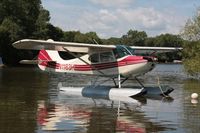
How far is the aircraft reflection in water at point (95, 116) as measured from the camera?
32.4 ft

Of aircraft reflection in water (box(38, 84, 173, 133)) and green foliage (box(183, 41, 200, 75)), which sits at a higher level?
green foliage (box(183, 41, 200, 75))

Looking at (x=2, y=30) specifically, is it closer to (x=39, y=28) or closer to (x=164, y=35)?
(x=39, y=28)

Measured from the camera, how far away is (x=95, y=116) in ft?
38.9

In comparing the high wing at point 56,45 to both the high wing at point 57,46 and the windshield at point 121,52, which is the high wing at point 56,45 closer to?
the high wing at point 57,46

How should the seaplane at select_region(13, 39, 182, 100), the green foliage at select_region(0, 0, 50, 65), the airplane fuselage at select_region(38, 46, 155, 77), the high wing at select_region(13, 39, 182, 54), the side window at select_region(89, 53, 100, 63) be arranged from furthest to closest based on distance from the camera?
the green foliage at select_region(0, 0, 50, 65) < the side window at select_region(89, 53, 100, 63) < the high wing at select_region(13, 39, 182, 54) < the airplane fuselage at select_region(38, 46, 155, 77) < the seaplane at select_region(13, 39, 182, 100)

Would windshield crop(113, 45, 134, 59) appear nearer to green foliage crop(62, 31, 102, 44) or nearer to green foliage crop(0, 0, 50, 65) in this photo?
green foliage crop(0, 0, 50, 65)

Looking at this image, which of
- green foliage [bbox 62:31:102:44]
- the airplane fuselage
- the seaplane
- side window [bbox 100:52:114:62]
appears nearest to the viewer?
the seaplane

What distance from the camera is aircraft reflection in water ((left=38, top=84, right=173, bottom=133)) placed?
9867 millimetres

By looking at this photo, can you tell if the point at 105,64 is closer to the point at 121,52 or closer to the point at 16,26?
the point at 121,52

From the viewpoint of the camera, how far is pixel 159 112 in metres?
12.9

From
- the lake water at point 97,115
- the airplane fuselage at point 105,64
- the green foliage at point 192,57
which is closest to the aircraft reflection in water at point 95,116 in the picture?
the lake water at point 97,115

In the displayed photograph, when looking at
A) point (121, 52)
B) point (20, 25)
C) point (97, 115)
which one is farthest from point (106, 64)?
point (20, 25)

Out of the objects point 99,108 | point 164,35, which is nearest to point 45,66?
point 99,108

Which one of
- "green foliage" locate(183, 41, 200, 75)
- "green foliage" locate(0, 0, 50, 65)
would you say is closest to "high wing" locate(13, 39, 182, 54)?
"green foliage" locate(183, 41, 200, 75)
